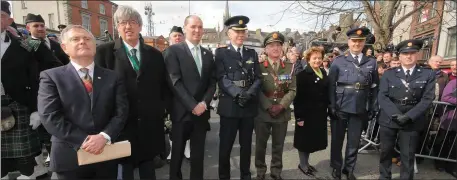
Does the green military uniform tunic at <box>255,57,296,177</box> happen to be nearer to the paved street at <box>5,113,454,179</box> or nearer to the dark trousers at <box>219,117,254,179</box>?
the dark trousers at <box>219,117,254,179</box>

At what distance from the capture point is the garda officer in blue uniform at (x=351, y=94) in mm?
3428

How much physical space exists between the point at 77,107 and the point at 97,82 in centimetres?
24

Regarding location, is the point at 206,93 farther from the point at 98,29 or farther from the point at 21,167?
the point at 98,29

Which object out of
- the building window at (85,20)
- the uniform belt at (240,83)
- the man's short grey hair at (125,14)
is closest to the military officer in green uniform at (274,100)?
the uniform belt at (240,83)

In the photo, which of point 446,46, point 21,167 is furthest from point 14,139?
point 446,46

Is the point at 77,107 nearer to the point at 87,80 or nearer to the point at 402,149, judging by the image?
the point at 87,80

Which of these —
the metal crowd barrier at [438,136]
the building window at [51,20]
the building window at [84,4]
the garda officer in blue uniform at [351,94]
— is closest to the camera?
the garda officer in blue uniform at [351,94]

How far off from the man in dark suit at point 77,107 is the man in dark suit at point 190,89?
825mm

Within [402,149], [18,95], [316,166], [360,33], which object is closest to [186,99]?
[18,95]

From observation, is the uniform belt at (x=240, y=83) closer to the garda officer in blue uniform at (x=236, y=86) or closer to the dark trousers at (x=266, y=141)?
the garda officer in blue uniform at (x=236, y=86)

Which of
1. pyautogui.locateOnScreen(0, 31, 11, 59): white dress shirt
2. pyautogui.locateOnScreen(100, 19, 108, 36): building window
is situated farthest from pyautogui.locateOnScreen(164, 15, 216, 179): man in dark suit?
pyautogui.locateOnScreen(100, 19, 108, 36): building window

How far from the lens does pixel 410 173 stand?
10.8 ft

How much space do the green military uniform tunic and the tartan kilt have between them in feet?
9.23

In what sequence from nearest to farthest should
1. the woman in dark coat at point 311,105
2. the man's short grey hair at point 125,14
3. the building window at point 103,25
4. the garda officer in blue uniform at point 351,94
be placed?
the man's short grey hair at point 125,14 → the garda officer in blue uniform at point 351,94 → the woman in dark coat at point 311,105 → the building window at point 103,25
